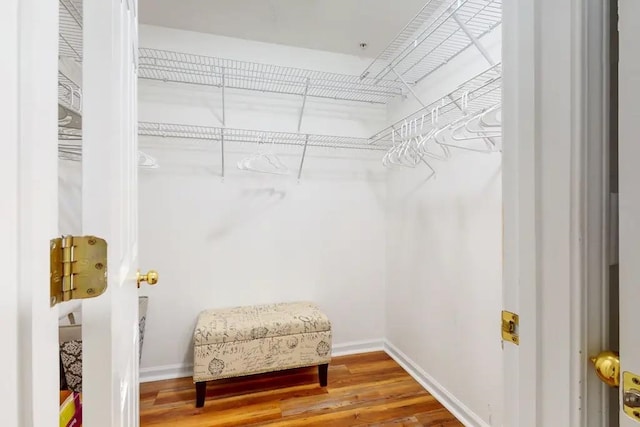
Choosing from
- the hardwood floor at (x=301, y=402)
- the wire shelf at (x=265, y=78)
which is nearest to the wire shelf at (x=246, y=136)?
the wire shelf at (x=265, y=78)

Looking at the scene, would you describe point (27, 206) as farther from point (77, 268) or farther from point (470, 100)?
point (470, 100)

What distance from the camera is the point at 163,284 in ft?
7.38

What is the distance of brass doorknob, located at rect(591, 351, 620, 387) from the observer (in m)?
0.52

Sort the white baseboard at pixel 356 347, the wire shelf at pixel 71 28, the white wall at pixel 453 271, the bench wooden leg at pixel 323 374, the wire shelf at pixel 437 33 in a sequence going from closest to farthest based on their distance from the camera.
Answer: the wire shelf at pixel 71 28, the wire shelf at pixel 437 33, the white wall at pixel 453 271, the bench wooden leg at pixel 323 374, the white baseboard at pixel 356 347

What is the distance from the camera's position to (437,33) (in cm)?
193

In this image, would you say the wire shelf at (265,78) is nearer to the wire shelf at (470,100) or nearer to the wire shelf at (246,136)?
the wire shelf at (246,136)

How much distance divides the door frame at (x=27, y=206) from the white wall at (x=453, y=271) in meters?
1.74

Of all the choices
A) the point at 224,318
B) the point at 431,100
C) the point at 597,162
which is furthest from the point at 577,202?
the point at 224,318

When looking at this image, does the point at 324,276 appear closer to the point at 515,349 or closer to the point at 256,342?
the point at 256,342

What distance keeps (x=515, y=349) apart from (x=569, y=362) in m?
0.14
